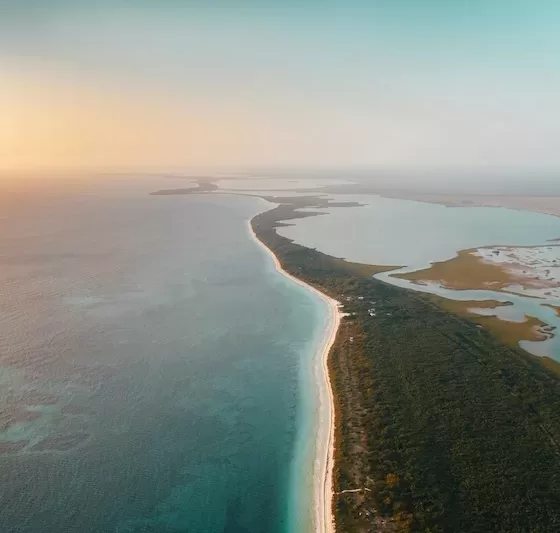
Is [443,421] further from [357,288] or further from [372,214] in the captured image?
[372,214]

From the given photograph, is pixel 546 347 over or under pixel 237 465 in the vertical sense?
over

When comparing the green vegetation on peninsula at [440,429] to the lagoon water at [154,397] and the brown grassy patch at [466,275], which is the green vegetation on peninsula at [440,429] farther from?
the brown grassy patch at [466,275]

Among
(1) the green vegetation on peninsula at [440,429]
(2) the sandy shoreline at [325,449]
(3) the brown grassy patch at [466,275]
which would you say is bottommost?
(2) the sandy shoreline at [325,449]

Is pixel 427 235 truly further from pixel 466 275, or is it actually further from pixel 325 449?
pixel 325 449

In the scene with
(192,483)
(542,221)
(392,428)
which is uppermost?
(542,221)

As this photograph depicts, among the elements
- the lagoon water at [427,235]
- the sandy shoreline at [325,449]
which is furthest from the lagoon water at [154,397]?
the lagoon water at [427,235]

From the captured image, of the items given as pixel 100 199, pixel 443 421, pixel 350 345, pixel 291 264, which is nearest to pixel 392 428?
pixel 443 421
